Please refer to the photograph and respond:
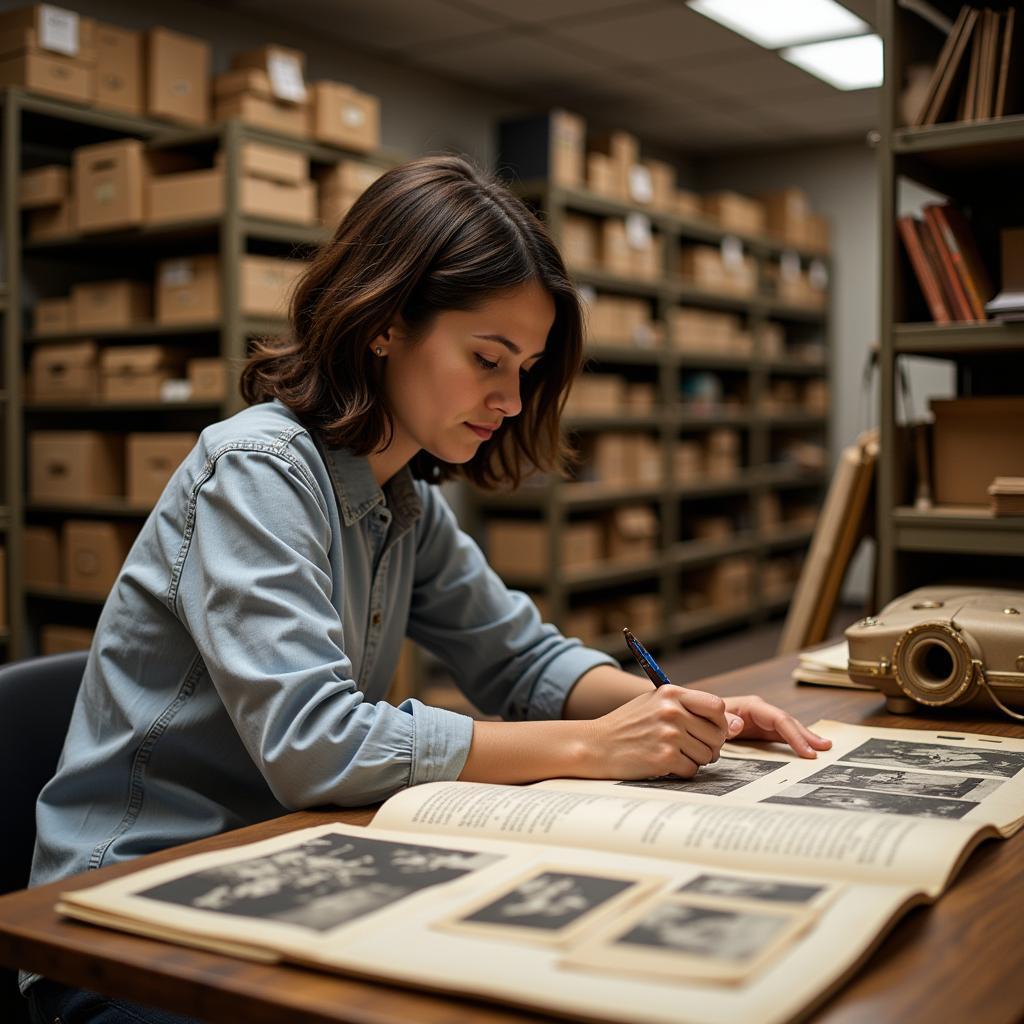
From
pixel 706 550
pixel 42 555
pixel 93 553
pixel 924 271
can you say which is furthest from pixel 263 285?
pixel 706 550

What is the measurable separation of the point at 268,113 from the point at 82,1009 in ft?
11.3

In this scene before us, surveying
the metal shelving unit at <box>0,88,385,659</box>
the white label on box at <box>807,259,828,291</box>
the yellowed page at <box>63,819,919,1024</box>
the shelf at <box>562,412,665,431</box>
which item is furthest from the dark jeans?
the white label on box at <box>807,259,828,291</box>

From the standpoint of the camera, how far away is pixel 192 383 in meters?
3.92

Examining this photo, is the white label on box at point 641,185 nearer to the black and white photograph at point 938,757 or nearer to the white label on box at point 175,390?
the white label on box at point 175,390

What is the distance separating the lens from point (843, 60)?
213 inches

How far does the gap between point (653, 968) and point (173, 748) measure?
0.69 metres

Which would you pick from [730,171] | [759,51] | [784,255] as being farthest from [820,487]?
[759,51]

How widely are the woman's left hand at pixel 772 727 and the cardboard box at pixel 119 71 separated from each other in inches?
132

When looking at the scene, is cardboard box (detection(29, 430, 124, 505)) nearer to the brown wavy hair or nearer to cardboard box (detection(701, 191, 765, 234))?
the brown wavy hair

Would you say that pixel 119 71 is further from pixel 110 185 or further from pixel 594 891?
pixel 594 891

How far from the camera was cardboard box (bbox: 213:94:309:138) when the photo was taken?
3.95m

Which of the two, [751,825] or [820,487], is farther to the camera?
[820,487]

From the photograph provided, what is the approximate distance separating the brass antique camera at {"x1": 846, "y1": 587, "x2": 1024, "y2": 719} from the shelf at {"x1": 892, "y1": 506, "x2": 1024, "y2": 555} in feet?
1.62

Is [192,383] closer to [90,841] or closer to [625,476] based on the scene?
[625,476]
